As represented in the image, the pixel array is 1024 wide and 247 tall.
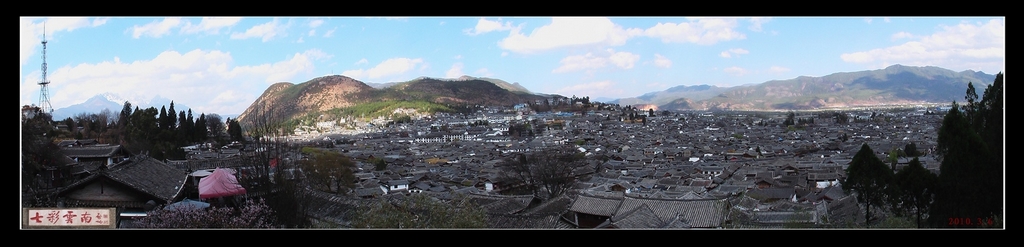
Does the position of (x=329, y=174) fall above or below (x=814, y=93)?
below

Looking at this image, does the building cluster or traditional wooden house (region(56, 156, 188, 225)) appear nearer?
traditional wooden house (region(56, 156, 188, 225))

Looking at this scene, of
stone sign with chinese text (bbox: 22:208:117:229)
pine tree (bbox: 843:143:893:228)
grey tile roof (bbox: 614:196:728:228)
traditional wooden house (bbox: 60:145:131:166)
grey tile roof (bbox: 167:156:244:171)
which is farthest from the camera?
grey tile roof (bbox: 167:156:244:171)

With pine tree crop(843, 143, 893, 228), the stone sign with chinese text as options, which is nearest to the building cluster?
pine tree crop(843, 143, 893, 228)

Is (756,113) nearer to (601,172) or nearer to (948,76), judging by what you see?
(948,76)

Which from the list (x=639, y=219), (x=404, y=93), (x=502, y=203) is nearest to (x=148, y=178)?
(x=502, y=203)

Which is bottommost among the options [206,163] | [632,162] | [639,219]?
[632,162]

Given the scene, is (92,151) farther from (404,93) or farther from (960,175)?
(404,93)

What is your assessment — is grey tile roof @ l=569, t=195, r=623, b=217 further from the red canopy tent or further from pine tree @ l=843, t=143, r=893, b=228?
the red canopy tent
